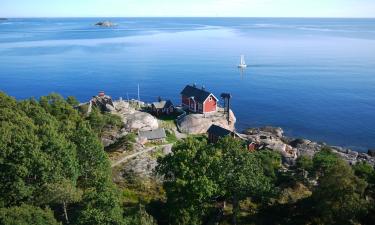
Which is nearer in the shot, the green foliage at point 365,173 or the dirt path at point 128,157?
the green foliage at point 365,173

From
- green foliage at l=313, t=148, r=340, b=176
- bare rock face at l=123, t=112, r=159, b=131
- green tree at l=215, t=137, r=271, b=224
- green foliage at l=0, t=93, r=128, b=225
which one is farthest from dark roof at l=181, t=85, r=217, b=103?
green tree at l=215, t=137, r=271, b=224

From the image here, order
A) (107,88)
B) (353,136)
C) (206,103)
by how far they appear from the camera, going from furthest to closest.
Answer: (107,88) → (353,136) → (206,103)

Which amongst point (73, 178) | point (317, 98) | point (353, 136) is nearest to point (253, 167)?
point (73, 178)

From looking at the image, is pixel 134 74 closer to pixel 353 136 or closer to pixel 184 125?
pixel 184 125

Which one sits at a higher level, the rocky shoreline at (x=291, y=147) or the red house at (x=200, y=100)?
the red house at (x=200, y=100)

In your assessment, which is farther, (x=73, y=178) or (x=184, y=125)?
(x=184, y=125)

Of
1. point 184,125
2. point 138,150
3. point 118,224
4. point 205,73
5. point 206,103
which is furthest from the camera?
point 205,73

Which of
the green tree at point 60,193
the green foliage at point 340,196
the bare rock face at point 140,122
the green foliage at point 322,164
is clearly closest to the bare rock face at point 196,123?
A: the bare rock face at point 140,122

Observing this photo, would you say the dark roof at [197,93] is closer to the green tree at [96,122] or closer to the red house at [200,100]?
the red house at [200,100]
